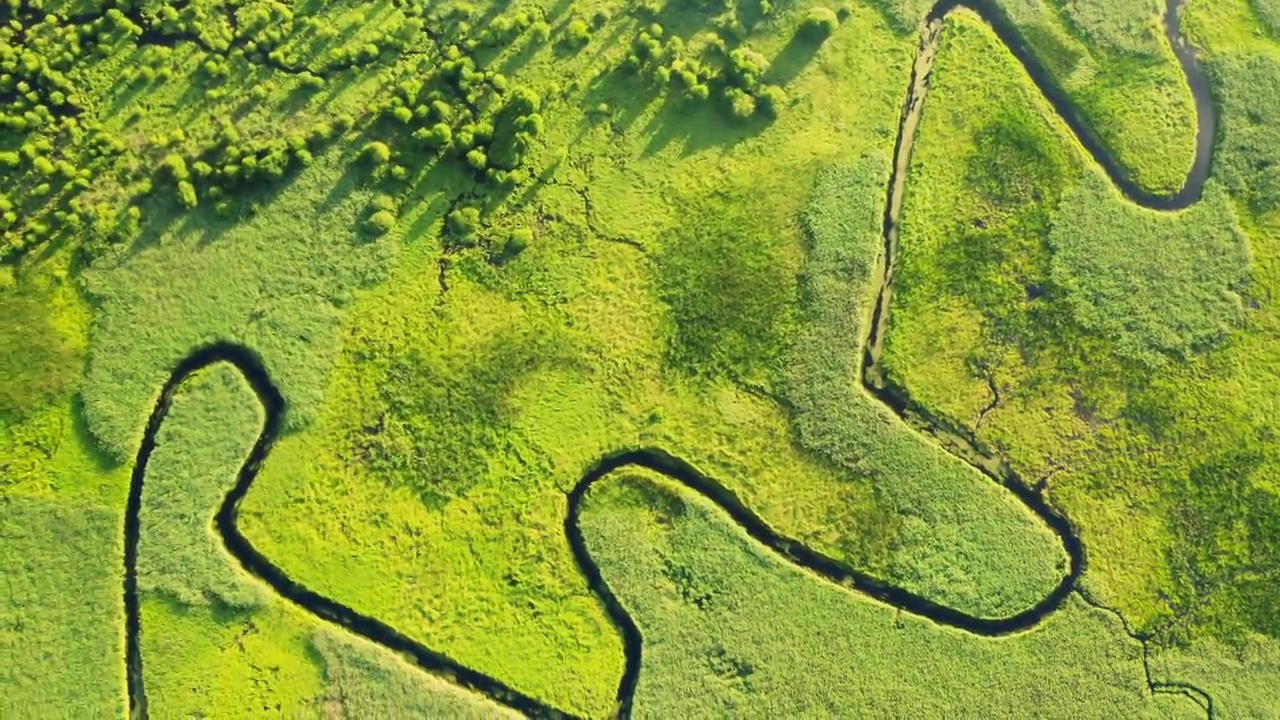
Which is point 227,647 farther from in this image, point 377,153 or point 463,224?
point 377,153

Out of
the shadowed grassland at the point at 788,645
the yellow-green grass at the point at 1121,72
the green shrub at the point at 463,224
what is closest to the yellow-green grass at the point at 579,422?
the green shrub at the point at 463,224

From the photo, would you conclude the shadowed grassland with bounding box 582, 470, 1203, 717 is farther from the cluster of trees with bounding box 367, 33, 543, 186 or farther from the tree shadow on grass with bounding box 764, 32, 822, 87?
the tree shadow on grass with bounding box 764, 32, 822, 87

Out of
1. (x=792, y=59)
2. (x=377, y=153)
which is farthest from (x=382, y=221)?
(x=792, y=59)

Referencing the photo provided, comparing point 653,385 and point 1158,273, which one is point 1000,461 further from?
point 653,385

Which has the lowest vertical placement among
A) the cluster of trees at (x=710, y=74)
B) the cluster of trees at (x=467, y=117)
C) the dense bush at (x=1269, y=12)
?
the cluster of trees at (x=467, y=117)

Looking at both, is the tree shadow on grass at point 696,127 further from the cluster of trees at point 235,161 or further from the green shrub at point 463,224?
the cluster of trees at point 235,161

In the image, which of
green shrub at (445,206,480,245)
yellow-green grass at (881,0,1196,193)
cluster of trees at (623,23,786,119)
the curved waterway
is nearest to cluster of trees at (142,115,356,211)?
green shrub at (445,206,480,245)
